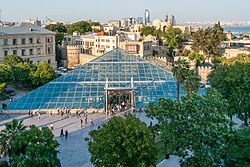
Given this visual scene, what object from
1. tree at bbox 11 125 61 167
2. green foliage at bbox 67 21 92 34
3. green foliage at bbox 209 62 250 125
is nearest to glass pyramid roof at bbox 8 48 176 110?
green foliage at bbox 209 62 250 125

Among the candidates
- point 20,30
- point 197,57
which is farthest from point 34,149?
point 20,30

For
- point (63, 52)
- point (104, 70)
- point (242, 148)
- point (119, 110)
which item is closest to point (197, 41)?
point (63, 52)

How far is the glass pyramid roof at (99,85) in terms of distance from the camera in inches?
1767

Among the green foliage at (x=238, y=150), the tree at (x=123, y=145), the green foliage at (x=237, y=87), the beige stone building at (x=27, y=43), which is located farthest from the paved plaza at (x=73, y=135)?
the beige stone building at (x=27, y=43)

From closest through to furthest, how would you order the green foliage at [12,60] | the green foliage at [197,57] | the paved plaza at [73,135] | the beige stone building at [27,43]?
1. the paved plaza at [73,135]
2. the green foliage at [12,60]
3. the beige stone building at [27,43]
4. the green foliage at [197,57]

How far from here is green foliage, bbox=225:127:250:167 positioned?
20531mm

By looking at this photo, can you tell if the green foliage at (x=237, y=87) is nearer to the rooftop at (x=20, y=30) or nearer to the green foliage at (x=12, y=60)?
the green foliage at (x=12, y=60)

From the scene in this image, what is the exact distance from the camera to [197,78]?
118 ft

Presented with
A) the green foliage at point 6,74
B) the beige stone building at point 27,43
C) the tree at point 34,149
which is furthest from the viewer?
the beige stone building at point 27,43

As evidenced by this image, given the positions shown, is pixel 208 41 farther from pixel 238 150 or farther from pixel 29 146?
pixel 29 146

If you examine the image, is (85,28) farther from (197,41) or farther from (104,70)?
(104,70)

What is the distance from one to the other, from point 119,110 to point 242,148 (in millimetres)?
25241

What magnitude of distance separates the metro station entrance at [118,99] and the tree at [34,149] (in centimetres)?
2273

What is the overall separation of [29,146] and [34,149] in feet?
1.10
